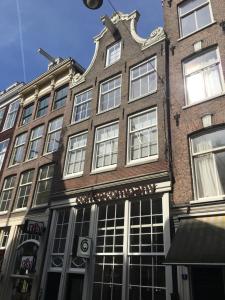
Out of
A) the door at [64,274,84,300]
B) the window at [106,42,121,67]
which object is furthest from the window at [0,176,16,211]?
the window at [106,42,121,67]

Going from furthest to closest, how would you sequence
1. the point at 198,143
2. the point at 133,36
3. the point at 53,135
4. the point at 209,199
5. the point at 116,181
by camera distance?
the point at 53,135 < the point at 133,36 < the point at 116,181 < the point at 198,143 < the point at 209,199

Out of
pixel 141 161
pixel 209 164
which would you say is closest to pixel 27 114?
pixel 141 161

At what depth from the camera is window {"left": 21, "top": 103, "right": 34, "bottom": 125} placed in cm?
2081

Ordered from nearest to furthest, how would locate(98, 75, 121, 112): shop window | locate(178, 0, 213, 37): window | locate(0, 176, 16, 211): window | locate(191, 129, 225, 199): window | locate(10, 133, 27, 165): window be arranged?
locate(191, 129, 225, 199): window, locate(178, 0, 213, 37): window, locate(98, 75, 121, 112): shop window, locate(0, 176, 16, 211): window, locate(10, 133, 27, 165): window

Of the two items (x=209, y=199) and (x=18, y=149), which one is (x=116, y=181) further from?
(x=18, y=149)

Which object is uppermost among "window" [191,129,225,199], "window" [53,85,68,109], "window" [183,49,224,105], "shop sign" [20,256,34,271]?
"window" [53,85,68,109]

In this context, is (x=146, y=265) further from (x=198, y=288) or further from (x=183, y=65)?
(x=183, y=65)

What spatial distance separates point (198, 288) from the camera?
311 inches

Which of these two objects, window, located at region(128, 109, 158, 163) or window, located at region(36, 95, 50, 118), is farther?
window, located at region(36, 95, 50, 118)

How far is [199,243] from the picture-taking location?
7.70 m

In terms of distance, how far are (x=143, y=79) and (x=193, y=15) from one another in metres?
3.65

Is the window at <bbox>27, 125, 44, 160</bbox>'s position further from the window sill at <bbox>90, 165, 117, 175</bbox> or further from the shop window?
the window sill at <bbox>90, 165, 117, 175</bbox>

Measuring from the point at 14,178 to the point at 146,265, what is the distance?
466 inches

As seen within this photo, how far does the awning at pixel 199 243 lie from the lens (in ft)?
23.4
